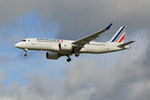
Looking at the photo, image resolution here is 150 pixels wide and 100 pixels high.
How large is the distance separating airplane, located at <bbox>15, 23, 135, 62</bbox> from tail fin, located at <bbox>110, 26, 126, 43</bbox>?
1.63 meters

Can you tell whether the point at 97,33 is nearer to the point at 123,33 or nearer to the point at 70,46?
the point at 70,46

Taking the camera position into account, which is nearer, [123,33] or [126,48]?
[126,48]

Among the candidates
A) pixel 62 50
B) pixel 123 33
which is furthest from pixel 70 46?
pixel 123 33

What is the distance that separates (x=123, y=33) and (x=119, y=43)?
5566 millimetres

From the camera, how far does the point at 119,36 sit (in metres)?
125

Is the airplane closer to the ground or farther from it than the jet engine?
closer to the ground

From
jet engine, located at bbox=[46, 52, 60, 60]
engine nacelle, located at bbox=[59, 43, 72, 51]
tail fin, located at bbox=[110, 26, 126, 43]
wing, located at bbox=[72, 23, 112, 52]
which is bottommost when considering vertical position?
engine nacelle, located at bbox=[59, 43, 72, 51]

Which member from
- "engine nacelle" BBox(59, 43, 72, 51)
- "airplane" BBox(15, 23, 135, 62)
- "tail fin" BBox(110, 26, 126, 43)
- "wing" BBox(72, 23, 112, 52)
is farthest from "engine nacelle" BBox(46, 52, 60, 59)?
"tail fin" BBox(110, 26, 126, 43)

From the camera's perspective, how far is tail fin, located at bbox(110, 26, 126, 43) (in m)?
124

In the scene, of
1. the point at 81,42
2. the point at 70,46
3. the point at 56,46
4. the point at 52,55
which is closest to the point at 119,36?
the point at 81,42

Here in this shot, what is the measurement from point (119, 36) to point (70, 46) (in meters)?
17.2

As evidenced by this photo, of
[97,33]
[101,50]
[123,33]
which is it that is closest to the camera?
[97,33]

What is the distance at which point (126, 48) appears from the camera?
11825cm

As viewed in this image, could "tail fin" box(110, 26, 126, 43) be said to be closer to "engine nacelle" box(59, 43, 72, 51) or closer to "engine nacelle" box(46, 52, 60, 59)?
"engine nacelle" box(46, 52, 60, 59)
